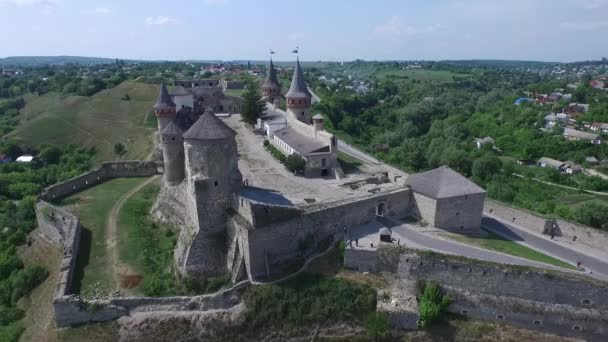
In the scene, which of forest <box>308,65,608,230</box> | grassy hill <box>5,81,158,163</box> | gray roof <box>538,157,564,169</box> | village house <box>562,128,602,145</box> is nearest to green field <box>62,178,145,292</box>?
grassy hill <box>5,81,158,163</box>

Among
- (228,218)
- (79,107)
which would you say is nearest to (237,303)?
(228,218)

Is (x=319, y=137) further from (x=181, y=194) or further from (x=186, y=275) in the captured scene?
(x=186, y=275)

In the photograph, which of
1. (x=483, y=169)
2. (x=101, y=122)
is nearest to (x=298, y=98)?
(x=483, y=169)

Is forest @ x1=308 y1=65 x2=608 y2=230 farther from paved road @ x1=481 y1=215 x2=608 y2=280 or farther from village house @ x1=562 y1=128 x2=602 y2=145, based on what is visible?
paved road @ x1=481 y1=215 x2=608 y2=280

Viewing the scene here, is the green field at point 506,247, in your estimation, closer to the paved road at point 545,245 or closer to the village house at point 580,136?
the paved road at point 545,245

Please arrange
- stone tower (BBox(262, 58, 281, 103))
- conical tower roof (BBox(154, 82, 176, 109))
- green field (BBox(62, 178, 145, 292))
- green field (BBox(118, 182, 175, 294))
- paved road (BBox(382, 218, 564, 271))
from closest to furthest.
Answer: paved road (BBox(382, 218, 564, 271)) < green field (BBox(62, 178, 145, 292)) < green field (BBox(118, 182, 175, 294)) < conical tower roof (BBox(154, 82, 176, 109)) < stone tower (BBox(262, 58, 281, 103))
